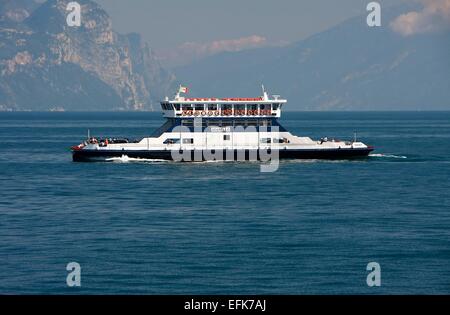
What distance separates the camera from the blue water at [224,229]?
42.7 metres

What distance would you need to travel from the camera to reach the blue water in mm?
42719

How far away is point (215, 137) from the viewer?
330 feet

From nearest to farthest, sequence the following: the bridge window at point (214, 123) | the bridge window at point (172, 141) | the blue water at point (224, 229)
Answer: the blue water at point (224, 229), the bridge window at point (214, 123), the bridge window at point (172, 141)

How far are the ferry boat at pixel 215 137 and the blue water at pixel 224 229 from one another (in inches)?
134

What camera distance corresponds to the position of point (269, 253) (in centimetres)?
4847

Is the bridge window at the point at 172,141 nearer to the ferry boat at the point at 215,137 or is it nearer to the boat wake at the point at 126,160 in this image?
the ferry boat at the point at 215,137

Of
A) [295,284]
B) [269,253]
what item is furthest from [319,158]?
[295,284]

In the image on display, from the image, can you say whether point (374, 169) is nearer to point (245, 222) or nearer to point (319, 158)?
point (319, 158)

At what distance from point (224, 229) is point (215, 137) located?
147ft

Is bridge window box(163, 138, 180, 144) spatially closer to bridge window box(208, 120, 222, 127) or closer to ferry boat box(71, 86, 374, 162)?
ferry boat box(71, 86, 374, 162)

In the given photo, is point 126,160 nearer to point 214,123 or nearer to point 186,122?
point 186,122

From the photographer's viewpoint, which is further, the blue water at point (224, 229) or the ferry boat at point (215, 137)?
the ferry boat at point (215, 137)

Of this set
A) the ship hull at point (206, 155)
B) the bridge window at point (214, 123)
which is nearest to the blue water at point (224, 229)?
the ship hull at point (206, 155)

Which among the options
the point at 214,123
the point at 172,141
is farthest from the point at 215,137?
the point at 172,141
